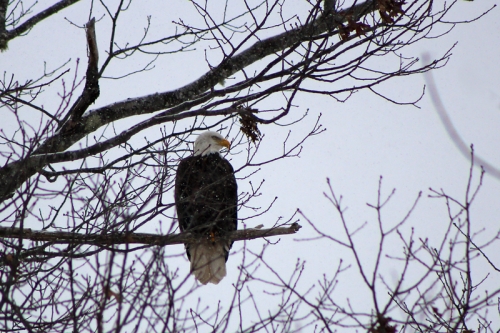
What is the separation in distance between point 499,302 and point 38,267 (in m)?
2.54

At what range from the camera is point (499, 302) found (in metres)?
3.32

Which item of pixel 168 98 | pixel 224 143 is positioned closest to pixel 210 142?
pixel 224 143

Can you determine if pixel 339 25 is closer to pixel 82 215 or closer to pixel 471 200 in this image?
pixel 471 200

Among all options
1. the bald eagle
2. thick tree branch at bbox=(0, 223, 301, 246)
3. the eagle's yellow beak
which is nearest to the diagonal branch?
the bald eagle

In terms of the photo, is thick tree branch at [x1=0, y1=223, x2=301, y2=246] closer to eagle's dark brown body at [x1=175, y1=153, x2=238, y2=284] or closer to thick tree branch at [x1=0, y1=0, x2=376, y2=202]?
thick tree branch at [x1=0, y1=0, x2=376, y2=202]

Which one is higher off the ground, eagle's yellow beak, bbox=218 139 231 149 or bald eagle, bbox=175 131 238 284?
eagle's yellow beak, bbox=218 139 231 149

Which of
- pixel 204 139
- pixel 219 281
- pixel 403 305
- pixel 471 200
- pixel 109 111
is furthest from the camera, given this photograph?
pixel 204 139

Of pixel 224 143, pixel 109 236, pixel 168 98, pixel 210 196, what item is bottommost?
pixel 109 236

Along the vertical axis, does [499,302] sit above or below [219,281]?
below

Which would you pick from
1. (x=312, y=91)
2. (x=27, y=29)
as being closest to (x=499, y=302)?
(x=312, y=91)

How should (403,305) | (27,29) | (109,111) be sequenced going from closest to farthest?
1. (403,305)
2. (109,111)
3. (27,29)

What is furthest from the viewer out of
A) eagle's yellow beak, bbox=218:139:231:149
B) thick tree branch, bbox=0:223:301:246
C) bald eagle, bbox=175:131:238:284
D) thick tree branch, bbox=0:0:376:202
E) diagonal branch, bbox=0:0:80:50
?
eagle's yellow beak, bbox=218:139:231:149

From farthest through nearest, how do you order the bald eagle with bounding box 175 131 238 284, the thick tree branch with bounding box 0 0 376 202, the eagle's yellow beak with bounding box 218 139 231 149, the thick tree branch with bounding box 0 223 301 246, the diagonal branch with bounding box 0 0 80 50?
the eagle's yellow beak with bounding box 218 139 231 149, the diagonal branch with bounding box 0 0 80 50, the bald eagle with bounding box 175 131 238 284, the thick tree branch with bounding box 0 0 376 202, the thick tree branch with bounding box 0 223 301 246

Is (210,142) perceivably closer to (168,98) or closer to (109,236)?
(168,98)
